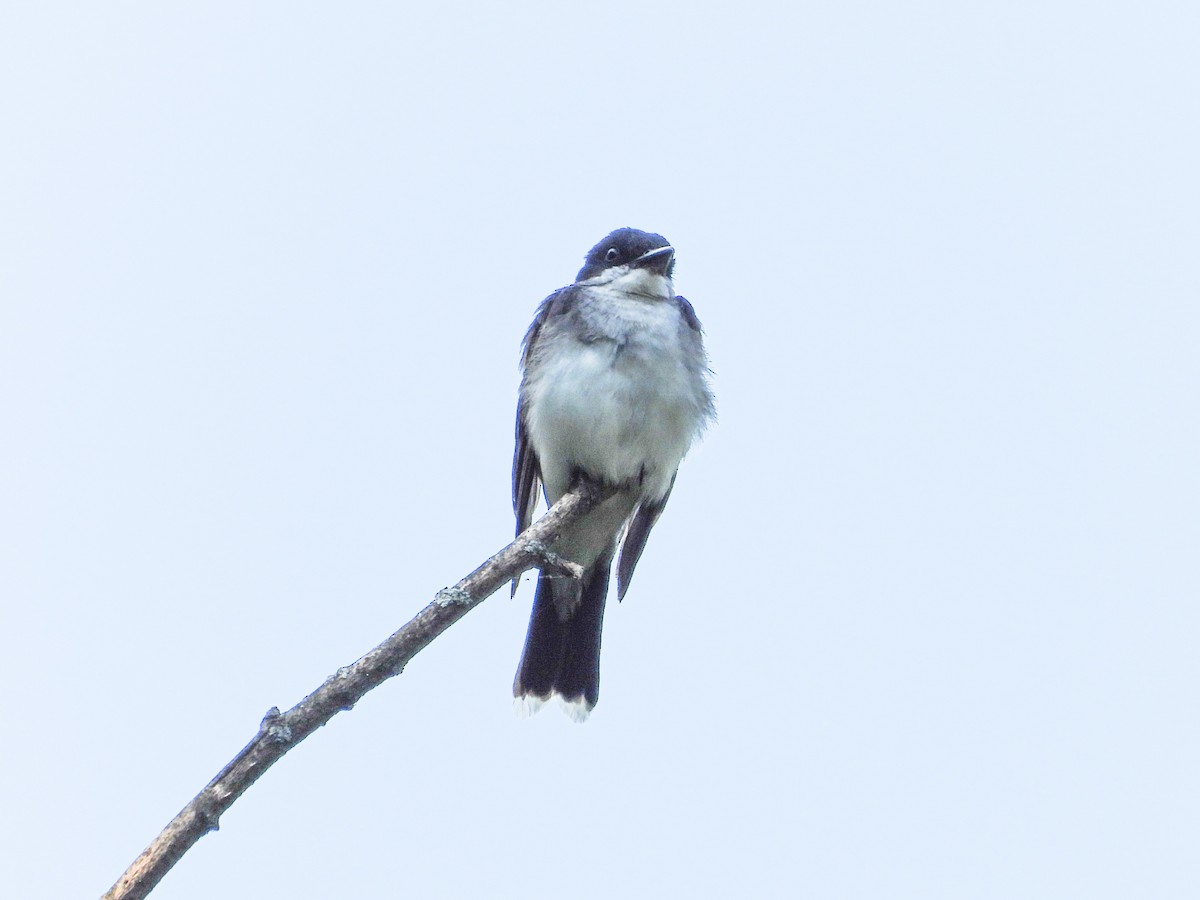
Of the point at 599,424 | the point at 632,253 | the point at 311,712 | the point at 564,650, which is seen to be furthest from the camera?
the point at 632,253

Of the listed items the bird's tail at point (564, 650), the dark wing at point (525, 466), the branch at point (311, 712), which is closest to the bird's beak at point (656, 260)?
the dark wing at point (525, 466)

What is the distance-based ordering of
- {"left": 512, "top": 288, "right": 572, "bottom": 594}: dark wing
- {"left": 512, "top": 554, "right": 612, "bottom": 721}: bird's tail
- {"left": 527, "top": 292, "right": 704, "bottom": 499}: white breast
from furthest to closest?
{"left": 512, "top": 288, "right": 572, "bottom": 594}: dark wing, {"left": 512, "top": 554, "right": 612, "bottom": 721}: bird's tail, {"left": 527, "top": 292, "right": 704, "bottom": 499}: white breast

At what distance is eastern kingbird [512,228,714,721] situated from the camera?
6438 millimetres

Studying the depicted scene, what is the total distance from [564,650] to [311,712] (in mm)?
3142

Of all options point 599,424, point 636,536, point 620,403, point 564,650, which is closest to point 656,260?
point 620,403

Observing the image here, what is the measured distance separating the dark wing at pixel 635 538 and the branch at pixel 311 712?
78.4 inches

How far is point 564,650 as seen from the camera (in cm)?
688

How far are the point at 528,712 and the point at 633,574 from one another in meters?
0.89

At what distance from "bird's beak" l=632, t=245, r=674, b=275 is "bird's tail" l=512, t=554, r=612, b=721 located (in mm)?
1561

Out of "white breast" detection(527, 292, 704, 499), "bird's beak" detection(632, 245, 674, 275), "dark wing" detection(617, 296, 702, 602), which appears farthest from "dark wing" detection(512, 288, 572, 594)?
"dark wing" detection(617, 296, 702, 602)

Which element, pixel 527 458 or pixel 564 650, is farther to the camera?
pixel 527 458

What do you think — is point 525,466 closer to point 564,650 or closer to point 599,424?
point 599,424

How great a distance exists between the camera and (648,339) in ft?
21.5

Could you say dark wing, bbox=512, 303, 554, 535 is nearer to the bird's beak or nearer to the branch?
the bird's beak
